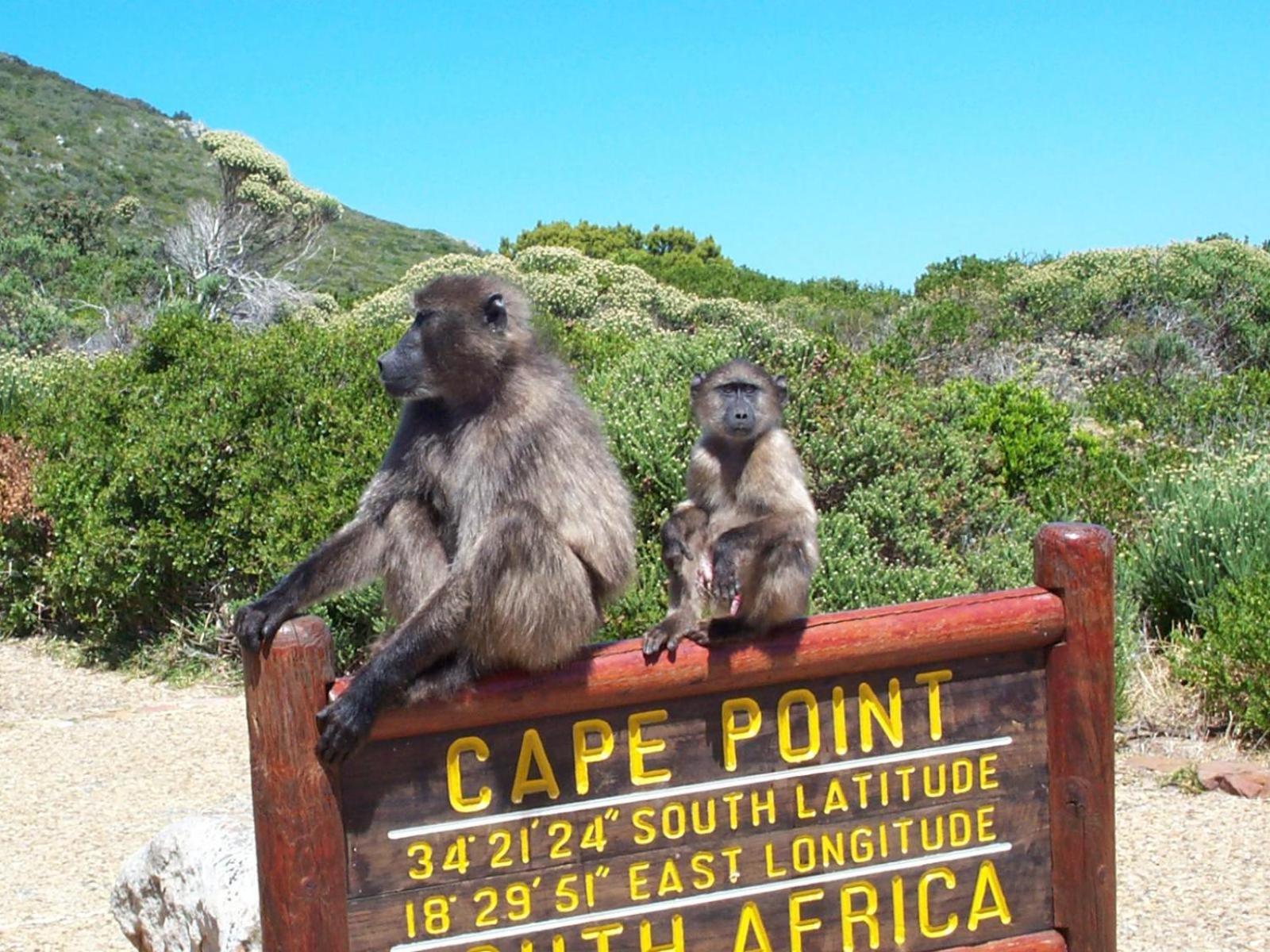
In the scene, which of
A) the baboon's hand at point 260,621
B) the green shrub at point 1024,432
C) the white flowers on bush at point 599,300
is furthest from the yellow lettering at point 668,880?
the white flowers on bush at point 599,300

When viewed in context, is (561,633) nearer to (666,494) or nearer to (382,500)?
(382,500)

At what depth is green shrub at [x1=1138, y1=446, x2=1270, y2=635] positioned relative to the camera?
6.43 m

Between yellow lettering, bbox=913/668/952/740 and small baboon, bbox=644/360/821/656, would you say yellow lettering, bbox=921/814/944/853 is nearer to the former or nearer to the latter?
yellow lettering, bbox=913/668/952/740

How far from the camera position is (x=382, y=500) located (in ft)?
9.93

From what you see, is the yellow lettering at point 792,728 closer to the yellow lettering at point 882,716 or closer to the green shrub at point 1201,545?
the yellow lettering at point 882,716

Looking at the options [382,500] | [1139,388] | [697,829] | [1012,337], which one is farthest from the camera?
[1012,337]

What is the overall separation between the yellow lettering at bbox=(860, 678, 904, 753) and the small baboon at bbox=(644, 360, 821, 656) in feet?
0.81

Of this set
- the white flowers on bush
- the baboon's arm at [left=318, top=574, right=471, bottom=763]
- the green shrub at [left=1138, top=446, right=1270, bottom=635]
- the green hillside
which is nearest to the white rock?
the baboon's arm at [left=318, top=574, right=471, bottom=763]

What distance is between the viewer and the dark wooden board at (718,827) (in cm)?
231

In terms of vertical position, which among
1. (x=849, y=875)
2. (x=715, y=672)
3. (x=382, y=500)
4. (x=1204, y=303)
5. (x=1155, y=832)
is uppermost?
(x=1204, y=303)

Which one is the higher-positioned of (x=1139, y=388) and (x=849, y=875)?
(x=1139, y=388)

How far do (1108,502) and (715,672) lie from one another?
5.56 meters

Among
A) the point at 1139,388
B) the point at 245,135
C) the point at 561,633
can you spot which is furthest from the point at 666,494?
the point at 245,135

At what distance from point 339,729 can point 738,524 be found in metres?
1.44
